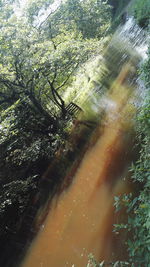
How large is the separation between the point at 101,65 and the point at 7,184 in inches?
292

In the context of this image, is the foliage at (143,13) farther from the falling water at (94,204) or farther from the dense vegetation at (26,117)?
the falling water at (94,204)

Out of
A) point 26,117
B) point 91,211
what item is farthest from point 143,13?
point 91,211

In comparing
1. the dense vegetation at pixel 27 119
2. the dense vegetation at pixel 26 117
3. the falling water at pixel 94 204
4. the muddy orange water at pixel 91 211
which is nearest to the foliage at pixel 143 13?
the dense vegetation at pixel 26 117

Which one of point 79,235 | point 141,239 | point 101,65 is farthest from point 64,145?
point 101,65

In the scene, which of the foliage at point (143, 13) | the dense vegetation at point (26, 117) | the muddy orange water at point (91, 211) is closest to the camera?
the muddy orange water at point (91, 211)

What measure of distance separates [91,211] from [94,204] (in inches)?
5.7

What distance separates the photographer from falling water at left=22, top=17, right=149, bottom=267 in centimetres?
348

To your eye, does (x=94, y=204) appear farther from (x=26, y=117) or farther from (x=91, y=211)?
(x=26, y=117)

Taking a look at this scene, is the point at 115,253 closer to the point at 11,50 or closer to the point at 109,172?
the point at 109,172

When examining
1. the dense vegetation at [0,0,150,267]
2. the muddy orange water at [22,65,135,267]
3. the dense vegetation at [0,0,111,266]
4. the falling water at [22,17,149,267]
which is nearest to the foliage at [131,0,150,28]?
the dense vegetation at [0,0,150,267]

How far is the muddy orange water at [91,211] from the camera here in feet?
11.4

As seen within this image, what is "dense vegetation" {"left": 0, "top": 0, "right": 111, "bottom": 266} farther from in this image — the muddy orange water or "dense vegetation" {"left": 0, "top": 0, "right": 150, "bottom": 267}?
the muddy orange water

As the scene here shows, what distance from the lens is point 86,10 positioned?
11.0 metres

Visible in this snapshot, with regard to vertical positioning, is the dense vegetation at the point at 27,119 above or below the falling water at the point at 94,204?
above
